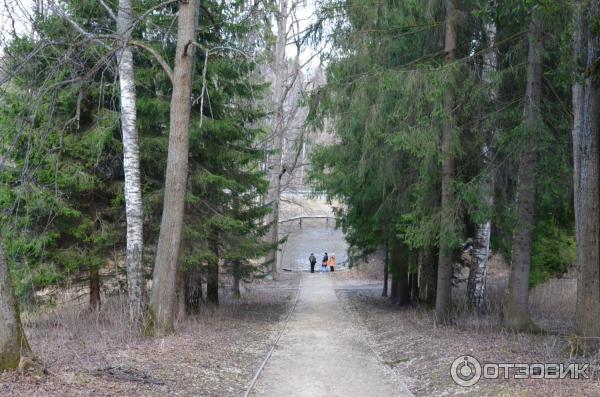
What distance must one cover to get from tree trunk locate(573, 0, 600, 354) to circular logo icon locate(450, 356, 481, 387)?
5.27ft

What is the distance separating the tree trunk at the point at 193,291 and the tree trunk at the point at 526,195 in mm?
7967

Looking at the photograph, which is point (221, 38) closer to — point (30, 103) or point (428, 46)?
point (428, 46)

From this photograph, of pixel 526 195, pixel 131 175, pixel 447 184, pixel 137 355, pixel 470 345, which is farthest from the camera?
pixel 447 184

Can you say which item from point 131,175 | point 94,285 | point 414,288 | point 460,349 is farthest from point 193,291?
point 414,288

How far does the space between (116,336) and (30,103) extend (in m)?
4.54

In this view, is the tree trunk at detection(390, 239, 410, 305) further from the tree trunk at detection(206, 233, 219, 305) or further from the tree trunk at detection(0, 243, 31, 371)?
the tree trunk at detection(0, 243, 31, 371)

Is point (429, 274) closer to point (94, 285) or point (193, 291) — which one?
point (193, 291)

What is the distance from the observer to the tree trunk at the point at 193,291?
14.6 m

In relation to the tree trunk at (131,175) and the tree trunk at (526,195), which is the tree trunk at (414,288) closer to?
the tree trunk at (526,195)

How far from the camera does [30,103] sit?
866cm

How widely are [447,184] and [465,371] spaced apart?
5251 mm

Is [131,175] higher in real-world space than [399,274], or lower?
higher

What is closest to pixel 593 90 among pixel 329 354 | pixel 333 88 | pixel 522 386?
pixel 522 386

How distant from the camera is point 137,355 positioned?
27.3ft
